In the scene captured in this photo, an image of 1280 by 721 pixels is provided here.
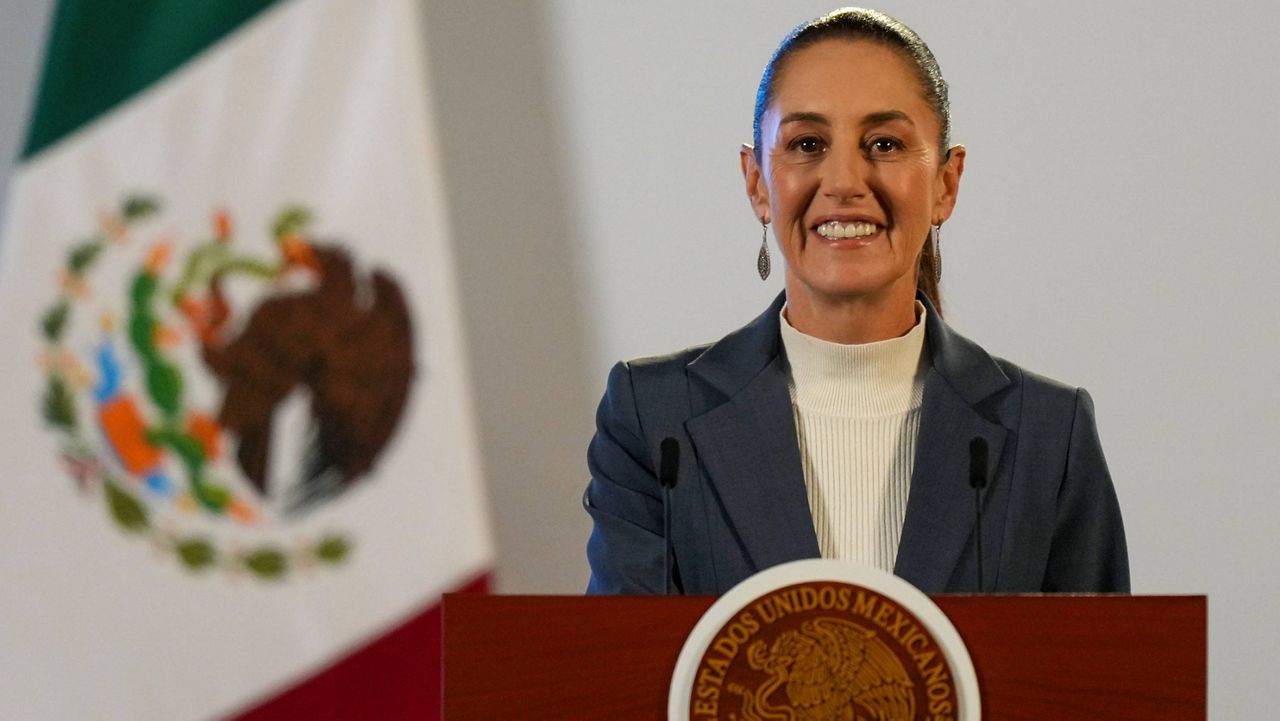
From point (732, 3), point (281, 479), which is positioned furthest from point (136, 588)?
point (732, 3)

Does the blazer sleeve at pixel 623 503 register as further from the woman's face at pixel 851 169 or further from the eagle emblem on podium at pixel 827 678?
the eagle emblem on podium at pixel 827 678

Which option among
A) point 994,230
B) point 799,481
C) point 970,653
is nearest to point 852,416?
point 799,481

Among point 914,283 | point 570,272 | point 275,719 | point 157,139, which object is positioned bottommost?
point 275,719

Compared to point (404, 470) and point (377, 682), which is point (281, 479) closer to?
point (404, 470)

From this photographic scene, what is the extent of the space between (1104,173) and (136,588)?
1.95 m

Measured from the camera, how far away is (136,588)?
9.07 ft

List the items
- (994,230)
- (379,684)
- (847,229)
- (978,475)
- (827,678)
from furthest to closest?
(379,684), (994,230), (847,229), (978,475), (827,678)

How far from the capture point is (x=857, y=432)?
159 cm

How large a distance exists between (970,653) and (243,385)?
77.5 inches

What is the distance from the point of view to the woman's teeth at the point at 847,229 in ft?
5.16

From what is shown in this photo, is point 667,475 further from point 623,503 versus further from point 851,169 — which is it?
point 851,169

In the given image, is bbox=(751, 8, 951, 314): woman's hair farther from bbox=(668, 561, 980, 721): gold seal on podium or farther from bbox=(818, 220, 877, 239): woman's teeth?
bbox=(668, 561, 980, 721): gold seal on podium

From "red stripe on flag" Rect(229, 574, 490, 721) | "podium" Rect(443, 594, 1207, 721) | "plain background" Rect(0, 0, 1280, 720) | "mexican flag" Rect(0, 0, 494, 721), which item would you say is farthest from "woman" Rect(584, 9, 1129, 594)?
"red stripe on flag" Rect(229, 574, 490, 721)

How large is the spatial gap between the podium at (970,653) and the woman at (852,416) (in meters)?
0.35
